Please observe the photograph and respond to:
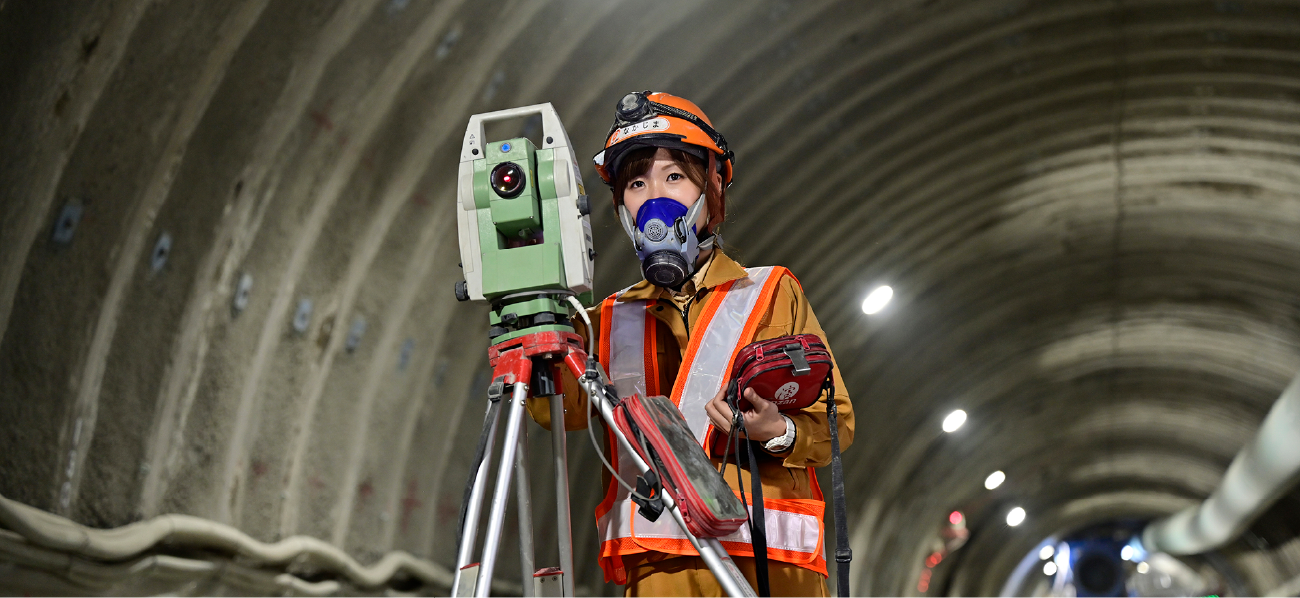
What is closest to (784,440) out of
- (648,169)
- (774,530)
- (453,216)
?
(774,530)

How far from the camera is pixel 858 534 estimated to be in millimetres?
10391

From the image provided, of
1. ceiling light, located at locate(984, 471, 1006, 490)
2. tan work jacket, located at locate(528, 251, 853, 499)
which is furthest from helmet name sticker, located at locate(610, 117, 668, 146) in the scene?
ceiling light, located at locate(984, 471, 1006, 490)

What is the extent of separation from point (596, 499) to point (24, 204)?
12.3 ft

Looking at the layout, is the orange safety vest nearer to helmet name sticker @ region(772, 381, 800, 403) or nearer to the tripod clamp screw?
helmet name sticker @ region(772, 381, 800, 403)

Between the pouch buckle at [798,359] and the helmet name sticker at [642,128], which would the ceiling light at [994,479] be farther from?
Result: the pouch buckle at [798,359]

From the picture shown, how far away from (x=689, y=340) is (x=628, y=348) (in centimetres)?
20

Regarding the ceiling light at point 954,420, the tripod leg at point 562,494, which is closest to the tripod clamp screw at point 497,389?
the tripod leg at point 562,494

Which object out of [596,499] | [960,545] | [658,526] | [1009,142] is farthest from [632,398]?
[960,545]

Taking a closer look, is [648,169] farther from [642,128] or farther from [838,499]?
[838,499]

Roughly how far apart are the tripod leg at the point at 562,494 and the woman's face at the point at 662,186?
0.64 meters

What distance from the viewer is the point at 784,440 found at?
8.28 ft

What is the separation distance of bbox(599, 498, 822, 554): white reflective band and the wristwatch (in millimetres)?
153

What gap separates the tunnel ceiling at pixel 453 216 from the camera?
9.37ft

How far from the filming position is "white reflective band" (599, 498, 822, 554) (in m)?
2.52
